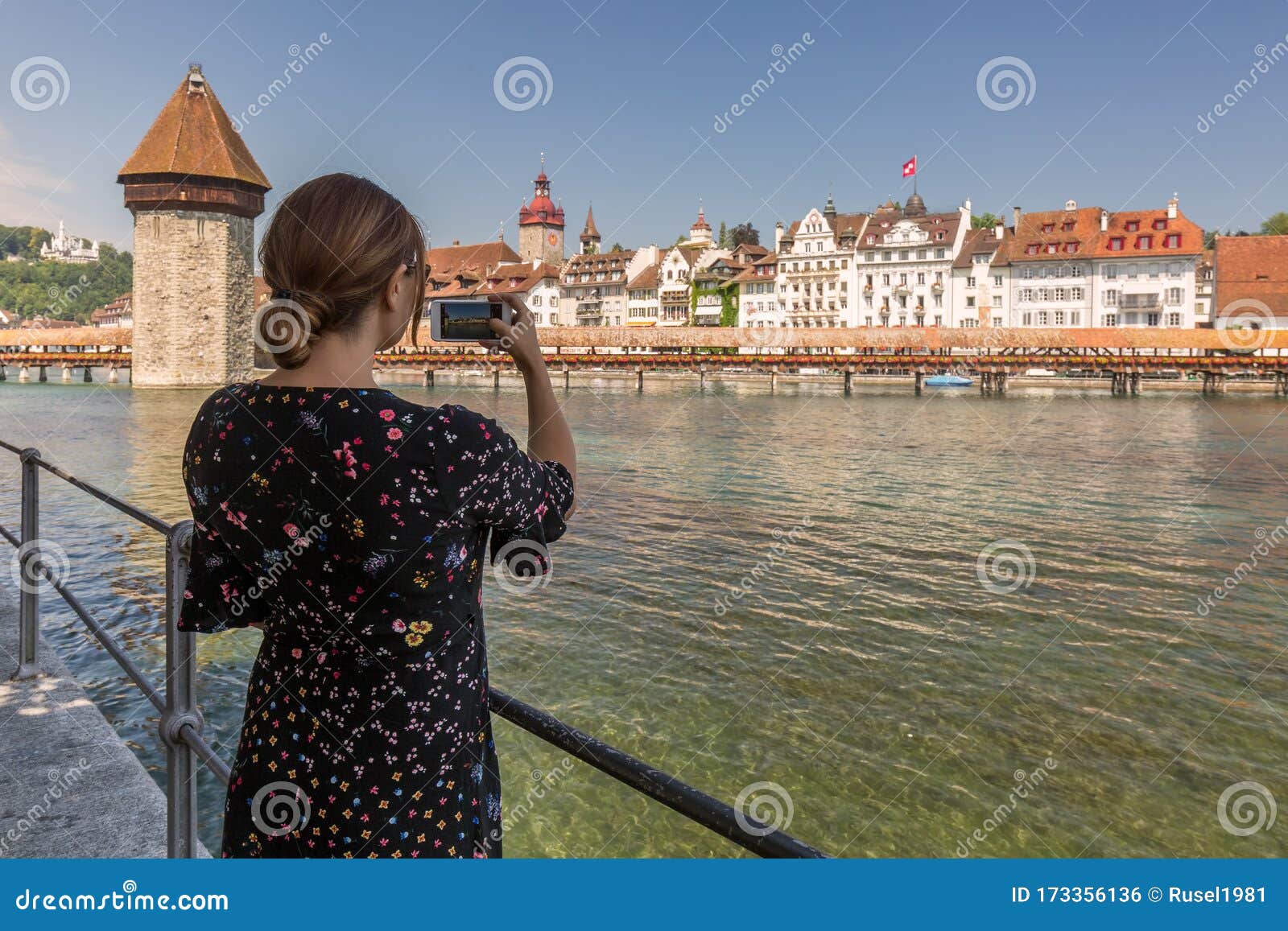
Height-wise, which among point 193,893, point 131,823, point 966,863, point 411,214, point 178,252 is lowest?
point 131,823

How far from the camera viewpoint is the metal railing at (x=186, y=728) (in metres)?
1.07

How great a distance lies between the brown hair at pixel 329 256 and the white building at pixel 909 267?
64.6 m

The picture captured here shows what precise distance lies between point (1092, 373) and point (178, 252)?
42.8 meters

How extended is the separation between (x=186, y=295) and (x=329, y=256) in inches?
1922

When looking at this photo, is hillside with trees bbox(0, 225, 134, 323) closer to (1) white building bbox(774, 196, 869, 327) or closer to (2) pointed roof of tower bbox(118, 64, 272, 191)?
(2) pointed roof of tower bbox(118, 64, 272, 191)

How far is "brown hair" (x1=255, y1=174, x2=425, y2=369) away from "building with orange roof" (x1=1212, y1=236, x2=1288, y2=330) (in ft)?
196

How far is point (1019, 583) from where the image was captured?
30.8ft

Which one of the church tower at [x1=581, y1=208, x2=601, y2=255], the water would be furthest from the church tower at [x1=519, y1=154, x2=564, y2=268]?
the water

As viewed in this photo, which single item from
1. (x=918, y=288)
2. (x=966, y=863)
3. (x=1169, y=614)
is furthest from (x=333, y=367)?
(x=918, y=288)

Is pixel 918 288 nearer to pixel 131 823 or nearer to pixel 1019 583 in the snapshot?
pixel 1019 583

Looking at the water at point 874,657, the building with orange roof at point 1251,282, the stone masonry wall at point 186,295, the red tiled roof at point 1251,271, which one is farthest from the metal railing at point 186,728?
the red tiled roof at point 1251,271

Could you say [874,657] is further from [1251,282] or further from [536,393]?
[1251,282]

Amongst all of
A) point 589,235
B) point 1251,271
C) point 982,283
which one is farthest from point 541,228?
point 1251,271

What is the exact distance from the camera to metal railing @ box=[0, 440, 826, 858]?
1.07m
